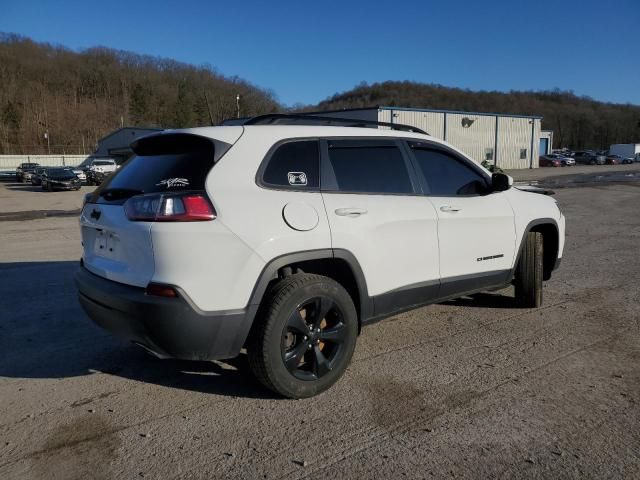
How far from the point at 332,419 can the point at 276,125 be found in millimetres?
1992

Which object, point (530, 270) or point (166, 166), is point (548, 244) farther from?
point (166, 166)

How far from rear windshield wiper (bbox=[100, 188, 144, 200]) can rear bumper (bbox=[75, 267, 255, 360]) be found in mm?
553

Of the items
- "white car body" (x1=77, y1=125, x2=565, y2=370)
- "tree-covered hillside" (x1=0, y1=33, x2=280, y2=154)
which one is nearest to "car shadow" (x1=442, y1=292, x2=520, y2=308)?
"white car body" (x1=77, y1=125, x2=565, y2=370)

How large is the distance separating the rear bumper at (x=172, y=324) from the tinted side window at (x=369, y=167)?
3.96 feet

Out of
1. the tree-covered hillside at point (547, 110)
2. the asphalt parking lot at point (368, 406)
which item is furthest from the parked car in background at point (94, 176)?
the tree-covered hillside at point (547, 110)

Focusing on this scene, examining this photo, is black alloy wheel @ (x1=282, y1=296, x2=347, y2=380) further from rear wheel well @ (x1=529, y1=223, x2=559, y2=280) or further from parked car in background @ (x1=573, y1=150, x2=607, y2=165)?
parked car in background @ (x1=573, y1=150, x2=607, y2=165)

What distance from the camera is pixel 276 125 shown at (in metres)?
3.60

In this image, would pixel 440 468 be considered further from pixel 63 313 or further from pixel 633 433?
pixel 63 313

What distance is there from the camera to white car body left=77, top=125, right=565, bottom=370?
9.64 feet

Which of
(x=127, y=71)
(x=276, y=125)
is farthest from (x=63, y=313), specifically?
(x=127, y=71)

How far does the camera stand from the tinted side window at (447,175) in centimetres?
422

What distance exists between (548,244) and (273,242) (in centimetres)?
369

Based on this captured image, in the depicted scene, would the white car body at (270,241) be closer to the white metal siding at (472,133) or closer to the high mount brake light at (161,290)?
the high mount brake light at (161,290)

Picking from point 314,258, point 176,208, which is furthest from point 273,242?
point 176,208
